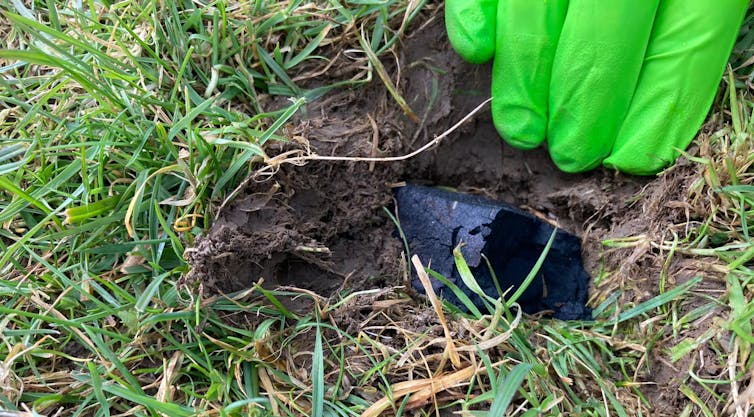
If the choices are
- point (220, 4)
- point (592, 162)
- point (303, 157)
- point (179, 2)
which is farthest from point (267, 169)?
point (592, 162)

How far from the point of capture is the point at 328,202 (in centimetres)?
151

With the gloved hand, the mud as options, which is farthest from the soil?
the gloved hand

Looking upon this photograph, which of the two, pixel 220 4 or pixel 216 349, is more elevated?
pixel 220 4

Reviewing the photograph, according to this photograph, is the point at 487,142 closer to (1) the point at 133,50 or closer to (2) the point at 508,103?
(2) the point at 508,103

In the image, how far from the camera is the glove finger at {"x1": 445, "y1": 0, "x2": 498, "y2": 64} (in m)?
1.52

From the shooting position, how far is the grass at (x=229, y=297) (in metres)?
1.25

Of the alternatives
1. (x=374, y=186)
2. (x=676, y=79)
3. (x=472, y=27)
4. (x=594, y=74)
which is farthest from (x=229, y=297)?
(x=676, y=79)

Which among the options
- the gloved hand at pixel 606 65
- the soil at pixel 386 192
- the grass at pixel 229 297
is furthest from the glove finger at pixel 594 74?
the grass at pixel 229 297

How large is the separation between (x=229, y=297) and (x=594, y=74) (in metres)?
1.13

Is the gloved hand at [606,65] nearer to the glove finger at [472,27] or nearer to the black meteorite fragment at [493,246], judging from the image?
the glove finger at [472,27]

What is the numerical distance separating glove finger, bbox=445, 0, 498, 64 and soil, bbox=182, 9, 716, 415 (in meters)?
0.10

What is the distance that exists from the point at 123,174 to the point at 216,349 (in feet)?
1.66

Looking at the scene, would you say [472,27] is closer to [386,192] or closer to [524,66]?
[524,66]

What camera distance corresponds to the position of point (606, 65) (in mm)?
1540
